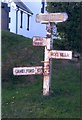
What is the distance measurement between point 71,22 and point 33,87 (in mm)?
5276

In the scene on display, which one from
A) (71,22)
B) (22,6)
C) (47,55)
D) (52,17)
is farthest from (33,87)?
(22,6)

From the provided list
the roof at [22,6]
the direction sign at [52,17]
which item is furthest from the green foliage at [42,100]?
the roof at [22,6]

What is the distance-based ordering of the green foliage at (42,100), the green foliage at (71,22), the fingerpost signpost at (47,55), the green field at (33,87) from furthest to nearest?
the green foliage at (71,22)
the fingerpost signpost at (47,55)
the green field at (33,87)
the green foliage at (42,100)

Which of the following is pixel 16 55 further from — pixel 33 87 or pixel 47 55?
pixel 47 55

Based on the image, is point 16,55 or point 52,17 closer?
point 52,17

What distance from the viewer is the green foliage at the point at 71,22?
1452 centimetres

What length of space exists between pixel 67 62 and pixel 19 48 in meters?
1.81

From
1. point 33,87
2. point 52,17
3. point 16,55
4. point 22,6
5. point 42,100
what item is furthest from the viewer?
point 22,6

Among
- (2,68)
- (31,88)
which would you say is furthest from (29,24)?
(31,88)

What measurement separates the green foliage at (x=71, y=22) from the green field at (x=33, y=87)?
4.10 feet

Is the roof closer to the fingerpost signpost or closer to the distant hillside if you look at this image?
the distant hillside

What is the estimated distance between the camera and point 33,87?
1016cm

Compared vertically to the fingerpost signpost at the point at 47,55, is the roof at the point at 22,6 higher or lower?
higher

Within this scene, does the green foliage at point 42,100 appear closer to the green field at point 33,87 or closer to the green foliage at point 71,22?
the green field at point 33,87
